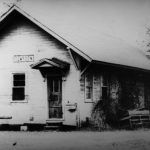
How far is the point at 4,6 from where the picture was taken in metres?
19.5

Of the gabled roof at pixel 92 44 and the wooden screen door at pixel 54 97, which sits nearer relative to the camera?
the gabled roof at pixel 92 44

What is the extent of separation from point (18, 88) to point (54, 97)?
1513mm

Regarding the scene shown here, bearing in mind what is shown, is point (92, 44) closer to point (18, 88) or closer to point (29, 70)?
point (29, 70)

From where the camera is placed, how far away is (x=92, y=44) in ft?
58.9

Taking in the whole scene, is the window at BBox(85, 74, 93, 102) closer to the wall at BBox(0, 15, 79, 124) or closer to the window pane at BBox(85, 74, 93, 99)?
the window pane at BBox(85, 74, 93, 99)

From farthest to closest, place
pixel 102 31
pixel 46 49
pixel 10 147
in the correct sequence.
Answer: pixel 102 31
pixel 46 49
pixel 10 147

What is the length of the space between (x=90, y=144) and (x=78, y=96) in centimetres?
480

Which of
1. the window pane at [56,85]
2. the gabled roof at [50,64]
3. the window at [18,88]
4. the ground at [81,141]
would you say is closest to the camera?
the ground at [81,141]

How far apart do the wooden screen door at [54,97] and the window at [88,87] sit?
3.17 ft

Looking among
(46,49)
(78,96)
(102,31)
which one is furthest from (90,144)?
(102,31)

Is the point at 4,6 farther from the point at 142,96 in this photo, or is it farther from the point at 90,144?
the point at 90,144

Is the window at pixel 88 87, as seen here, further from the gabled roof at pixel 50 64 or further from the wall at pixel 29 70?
the gabled roof at pixel 50 64

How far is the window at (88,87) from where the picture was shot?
16.5 metres

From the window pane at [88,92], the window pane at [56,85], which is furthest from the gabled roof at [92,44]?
the window pane at [56,85]
